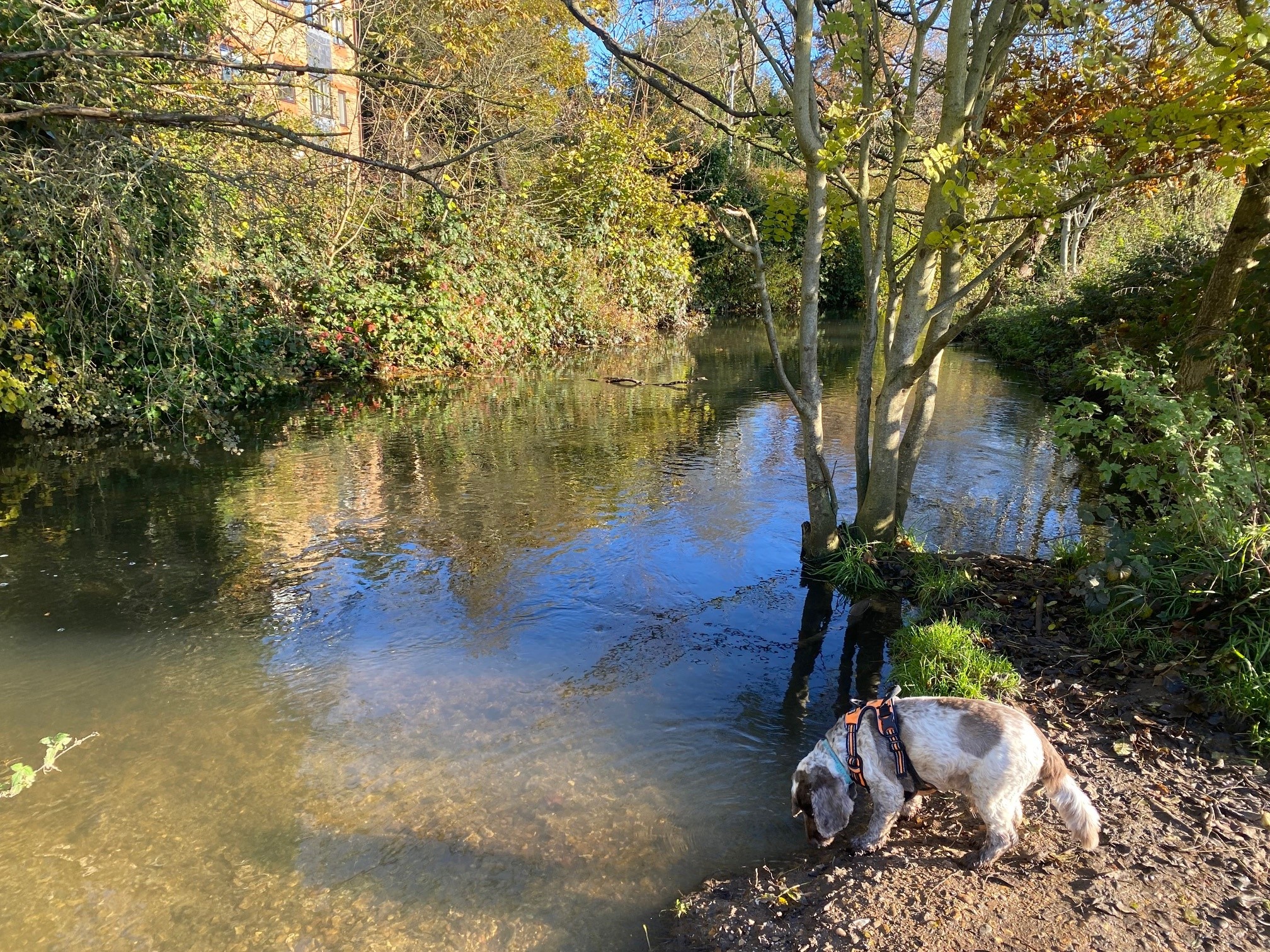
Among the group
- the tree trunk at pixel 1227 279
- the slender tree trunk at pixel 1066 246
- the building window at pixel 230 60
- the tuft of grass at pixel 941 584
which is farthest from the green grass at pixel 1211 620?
the slender tree trunk at pixel 1066 246

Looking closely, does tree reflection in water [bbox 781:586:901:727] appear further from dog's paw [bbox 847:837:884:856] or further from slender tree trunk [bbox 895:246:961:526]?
dog's paw [bbox 847:837:884:856]

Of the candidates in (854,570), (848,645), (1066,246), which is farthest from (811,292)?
(1066,246)

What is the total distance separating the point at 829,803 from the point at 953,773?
582mm

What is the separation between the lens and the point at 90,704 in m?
5.30

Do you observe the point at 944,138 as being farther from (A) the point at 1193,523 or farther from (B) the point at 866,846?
(B) the point at 866,846

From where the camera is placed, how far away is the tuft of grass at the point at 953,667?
490cm

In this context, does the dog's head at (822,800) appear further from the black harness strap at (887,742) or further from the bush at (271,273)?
the bush at (271,273)

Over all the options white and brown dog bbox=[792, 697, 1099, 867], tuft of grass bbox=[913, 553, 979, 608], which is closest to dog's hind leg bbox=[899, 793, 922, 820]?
white and brown dog bbox=[792, 697, 1099, 867]

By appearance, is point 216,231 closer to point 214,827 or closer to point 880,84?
point 214,827

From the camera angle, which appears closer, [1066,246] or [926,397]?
[926,397]

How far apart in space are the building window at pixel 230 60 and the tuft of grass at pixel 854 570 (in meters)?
6.25

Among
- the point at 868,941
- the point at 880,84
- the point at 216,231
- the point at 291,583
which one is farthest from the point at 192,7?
the point at 868,941

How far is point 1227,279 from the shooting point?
7500 mm

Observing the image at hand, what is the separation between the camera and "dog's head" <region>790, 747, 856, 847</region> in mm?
3666
